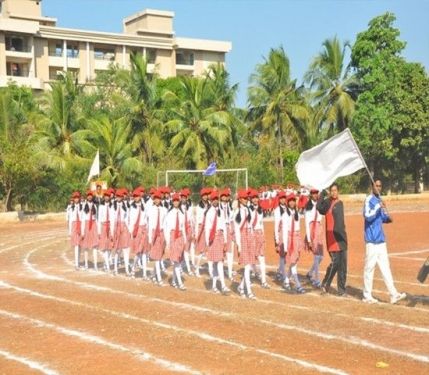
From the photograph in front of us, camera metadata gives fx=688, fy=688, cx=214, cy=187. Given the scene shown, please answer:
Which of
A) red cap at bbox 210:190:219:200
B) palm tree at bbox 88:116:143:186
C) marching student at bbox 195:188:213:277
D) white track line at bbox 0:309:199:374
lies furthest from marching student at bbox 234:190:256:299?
palm tree at bbox 88:116:143:186

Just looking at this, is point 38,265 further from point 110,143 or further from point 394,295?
point 110,143

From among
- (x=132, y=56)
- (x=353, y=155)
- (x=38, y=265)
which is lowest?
(x=38, y=265)

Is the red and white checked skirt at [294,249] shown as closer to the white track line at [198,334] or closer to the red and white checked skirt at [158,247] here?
the red and white checked skirt at [158,247]

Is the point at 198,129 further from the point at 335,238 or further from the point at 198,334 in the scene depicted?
the point at 198,334

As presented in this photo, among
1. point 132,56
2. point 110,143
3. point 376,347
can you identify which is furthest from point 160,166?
point 376,347

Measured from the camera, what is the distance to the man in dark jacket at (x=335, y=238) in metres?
11.3

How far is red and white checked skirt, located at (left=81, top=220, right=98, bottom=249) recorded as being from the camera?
16188 millimetres

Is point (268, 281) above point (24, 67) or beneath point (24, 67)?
beneath

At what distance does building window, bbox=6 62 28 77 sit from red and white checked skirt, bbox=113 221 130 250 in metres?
46.9

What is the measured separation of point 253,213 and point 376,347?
4778 mm

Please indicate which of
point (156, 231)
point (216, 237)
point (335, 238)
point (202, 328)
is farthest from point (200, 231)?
point (202, 328)

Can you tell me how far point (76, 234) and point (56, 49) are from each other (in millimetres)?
48257

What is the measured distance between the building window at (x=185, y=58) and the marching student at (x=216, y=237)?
59.4 meters

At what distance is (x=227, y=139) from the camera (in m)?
39.6
